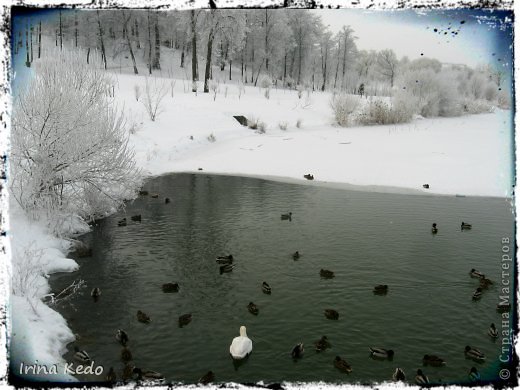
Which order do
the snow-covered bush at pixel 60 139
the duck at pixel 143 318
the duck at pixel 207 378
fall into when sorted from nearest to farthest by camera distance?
the duck at pixel 207 378 < the duck at pixel 143 318 < the snow-covered bush at pixel 60 139

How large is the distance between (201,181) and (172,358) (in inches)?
558

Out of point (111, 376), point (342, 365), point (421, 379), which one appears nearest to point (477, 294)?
point (421, 379)

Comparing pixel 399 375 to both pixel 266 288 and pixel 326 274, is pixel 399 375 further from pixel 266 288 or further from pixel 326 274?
pixel 326 274

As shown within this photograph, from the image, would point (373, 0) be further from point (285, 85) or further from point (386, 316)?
point (285, 85)

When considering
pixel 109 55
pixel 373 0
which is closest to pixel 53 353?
pixel 373 0

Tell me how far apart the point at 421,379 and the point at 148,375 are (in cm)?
430

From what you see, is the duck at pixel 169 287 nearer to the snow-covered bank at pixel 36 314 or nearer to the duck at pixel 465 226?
the snow-covered bank at pixel 36 314

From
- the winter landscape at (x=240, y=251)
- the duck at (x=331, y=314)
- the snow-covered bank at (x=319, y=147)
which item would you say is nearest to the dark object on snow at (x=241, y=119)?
the snow-covered bank at (x=319, y=147)

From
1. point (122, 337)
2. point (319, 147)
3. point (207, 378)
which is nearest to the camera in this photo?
point (207, 378)

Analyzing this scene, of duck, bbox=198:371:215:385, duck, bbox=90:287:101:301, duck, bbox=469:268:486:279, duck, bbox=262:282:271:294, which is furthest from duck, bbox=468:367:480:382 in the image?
duck, bbox=90:287:101:301

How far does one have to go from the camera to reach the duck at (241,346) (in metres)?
7.81

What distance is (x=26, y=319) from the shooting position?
852cm

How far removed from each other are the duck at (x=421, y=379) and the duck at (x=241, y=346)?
9.05 feet

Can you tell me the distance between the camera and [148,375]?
7332 millimetres
